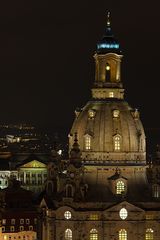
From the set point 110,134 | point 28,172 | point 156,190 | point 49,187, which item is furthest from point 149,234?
point 28,172

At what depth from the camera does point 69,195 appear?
381 feet

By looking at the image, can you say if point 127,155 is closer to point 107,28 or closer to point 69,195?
point 69,195

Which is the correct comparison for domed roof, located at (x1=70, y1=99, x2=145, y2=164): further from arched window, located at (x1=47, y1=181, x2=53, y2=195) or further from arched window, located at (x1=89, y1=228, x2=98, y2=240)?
arched window, located at (x1=89, y1=228, x2=98, y2=240)

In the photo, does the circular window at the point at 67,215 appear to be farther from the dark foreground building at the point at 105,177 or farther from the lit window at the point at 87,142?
the lit window at the point at 87,142

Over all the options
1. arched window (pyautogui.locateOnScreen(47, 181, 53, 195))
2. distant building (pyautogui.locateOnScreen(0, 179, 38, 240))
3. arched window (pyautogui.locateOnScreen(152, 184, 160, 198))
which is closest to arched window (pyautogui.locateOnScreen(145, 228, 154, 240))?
arched window (pyautogui.locateOnScreen(152, 184, 160, 198))

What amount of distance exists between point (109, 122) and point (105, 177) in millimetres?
6748

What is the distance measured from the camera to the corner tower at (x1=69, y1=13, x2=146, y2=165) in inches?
4702

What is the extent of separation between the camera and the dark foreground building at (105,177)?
11600cm

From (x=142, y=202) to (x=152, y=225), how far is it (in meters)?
2.97

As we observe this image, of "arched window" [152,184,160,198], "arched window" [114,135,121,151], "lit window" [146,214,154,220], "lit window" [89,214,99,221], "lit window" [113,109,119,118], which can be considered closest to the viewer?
"lit window" [89,214,99,221]

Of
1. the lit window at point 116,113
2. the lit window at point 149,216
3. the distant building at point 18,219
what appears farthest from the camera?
the distant building at point 18,219

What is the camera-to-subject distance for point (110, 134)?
392 feet

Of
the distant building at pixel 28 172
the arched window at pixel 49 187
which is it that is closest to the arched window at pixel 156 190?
the arched window at pixel 49 187

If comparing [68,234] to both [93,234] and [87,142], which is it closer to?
[93,234]
